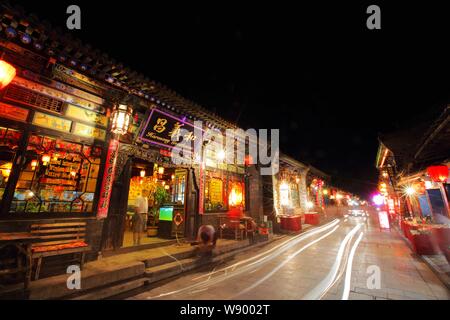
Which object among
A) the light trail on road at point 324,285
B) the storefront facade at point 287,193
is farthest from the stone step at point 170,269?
the storefront facade at point 287,193

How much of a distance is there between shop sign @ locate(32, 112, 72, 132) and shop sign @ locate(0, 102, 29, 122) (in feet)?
0.77

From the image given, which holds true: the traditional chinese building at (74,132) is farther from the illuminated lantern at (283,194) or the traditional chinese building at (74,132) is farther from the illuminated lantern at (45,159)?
the illuminated lantern at (283,194)

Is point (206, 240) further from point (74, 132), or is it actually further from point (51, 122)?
point (51, 122)

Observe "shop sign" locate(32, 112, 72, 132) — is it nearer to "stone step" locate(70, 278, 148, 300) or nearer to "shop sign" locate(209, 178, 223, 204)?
"stone step" locate(70, 278, 148, 300)

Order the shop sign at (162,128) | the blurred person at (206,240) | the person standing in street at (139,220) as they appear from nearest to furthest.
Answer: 1. the blurred person at (206,240)
2. the person standing in street at (139,220)
3. the shop sign at (162,128)

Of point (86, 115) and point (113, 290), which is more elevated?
point (86, 115)

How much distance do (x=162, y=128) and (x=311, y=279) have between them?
8.28m

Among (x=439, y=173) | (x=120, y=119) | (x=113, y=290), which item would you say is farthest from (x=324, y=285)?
(x=120, y=119)

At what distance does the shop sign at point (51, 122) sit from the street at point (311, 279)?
5.84 m

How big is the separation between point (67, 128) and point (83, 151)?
0.91 meters

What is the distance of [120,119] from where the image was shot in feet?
23.6

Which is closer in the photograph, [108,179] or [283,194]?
[108,179]

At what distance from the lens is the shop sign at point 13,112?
5410mm
